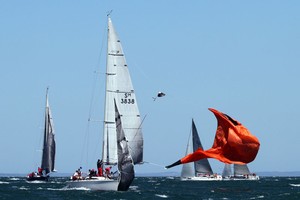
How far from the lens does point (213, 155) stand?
37969mm

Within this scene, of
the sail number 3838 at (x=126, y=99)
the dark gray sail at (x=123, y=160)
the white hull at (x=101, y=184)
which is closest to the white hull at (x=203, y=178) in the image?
the sail number 3838 at (x=126, y=99)

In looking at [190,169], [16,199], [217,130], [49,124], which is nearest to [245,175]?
[190,169]

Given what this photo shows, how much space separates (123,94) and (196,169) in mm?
54624

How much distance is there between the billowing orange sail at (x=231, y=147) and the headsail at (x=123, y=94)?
113 ft

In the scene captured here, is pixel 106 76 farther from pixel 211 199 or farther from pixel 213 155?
pixel 213 155

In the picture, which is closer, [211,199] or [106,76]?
[211,199]

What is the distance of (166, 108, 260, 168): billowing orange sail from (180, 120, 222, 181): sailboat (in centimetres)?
8398

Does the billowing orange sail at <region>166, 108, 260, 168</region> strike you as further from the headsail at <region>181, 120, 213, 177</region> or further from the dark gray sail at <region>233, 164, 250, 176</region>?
the dark gray sail at <region>233, 164, 250, 176</region>

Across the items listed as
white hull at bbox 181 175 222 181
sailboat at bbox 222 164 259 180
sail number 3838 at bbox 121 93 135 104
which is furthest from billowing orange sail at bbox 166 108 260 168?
sailboat at bbox 222 164 259 180

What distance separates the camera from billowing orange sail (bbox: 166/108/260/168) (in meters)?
37.7

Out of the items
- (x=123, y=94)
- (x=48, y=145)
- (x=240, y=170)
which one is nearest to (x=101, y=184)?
(x=123, y=94)

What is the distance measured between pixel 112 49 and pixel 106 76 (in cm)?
259

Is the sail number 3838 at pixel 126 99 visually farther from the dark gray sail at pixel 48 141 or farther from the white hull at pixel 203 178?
the white hull at pixel 203 178

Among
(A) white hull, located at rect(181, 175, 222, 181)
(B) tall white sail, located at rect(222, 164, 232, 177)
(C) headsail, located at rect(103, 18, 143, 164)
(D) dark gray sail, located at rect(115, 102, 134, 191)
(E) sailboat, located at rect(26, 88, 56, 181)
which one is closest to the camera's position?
(D) dark gray sail, located at rect(115, 102, 134, 191)
